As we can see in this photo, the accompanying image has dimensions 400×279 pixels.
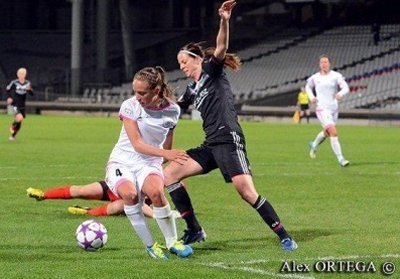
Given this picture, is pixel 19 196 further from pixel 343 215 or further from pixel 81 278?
pixel 81 278

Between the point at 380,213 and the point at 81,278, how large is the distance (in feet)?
21.7

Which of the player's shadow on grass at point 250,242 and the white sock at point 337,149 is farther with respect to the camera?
the white sock at point 337,149

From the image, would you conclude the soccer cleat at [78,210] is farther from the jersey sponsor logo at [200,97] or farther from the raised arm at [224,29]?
the raised arm at [224,29]

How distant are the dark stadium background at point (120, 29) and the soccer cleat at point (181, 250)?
5355 centimetres

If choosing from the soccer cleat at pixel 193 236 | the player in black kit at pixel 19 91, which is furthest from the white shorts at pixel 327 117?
the soccer cleat at pixel 193 236

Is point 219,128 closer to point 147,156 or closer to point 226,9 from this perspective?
point 147,156

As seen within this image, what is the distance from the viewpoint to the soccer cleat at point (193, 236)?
40.5 ft

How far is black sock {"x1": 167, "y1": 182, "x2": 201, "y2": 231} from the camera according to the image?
12.5 m

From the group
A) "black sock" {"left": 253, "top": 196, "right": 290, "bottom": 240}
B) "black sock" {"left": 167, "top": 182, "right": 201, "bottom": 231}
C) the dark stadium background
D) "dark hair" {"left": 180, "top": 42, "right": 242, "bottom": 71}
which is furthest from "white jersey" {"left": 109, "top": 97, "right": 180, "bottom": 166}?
the dark stadium background

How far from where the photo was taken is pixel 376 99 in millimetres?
57781

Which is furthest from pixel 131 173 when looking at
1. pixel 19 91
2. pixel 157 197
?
pixel 19 91

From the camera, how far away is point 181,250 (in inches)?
443

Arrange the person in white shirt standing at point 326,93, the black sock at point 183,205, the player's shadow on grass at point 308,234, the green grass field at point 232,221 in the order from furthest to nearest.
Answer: the person in white shirt standing at point 326,93 → the player's shadow on grass at point 308,234 → the black sock at point 183,205 → the green grass field at point 232,221

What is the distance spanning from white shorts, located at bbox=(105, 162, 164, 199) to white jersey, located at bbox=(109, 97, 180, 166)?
0.05 m
